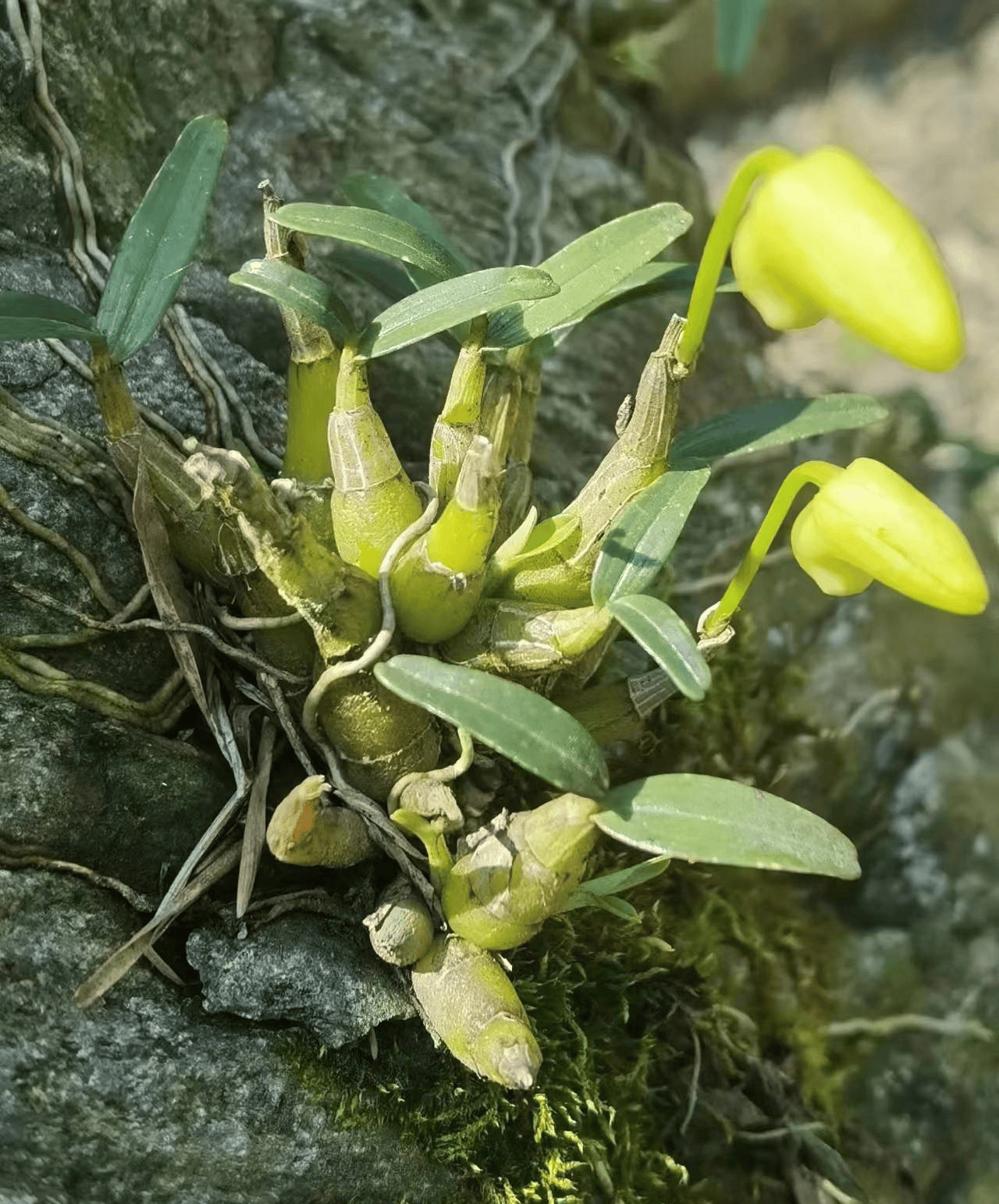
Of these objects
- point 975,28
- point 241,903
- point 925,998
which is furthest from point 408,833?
point 975,28

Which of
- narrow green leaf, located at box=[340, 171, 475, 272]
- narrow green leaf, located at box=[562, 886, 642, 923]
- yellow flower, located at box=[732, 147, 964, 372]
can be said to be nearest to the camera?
yellow flower, located at box=[732, 147, 964, 372]

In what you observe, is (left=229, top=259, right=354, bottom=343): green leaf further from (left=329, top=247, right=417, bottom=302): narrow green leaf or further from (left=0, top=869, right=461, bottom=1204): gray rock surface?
(left=0, top=869, right=461, bottom=1204): gray rock surface

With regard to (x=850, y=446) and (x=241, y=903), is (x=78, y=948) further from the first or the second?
(x=850, y=446)

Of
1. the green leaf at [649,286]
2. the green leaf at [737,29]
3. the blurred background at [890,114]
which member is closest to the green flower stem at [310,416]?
the green leaf at [649,286]

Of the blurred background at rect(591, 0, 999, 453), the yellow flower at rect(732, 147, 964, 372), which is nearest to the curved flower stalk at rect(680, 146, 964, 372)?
the yellow flower at rect(732, 147, 964, 372)

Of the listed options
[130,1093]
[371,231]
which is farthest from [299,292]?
[130,1093]

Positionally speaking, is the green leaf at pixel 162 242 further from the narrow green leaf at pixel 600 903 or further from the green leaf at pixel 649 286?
the narrow green leaf at pixel 600 903
